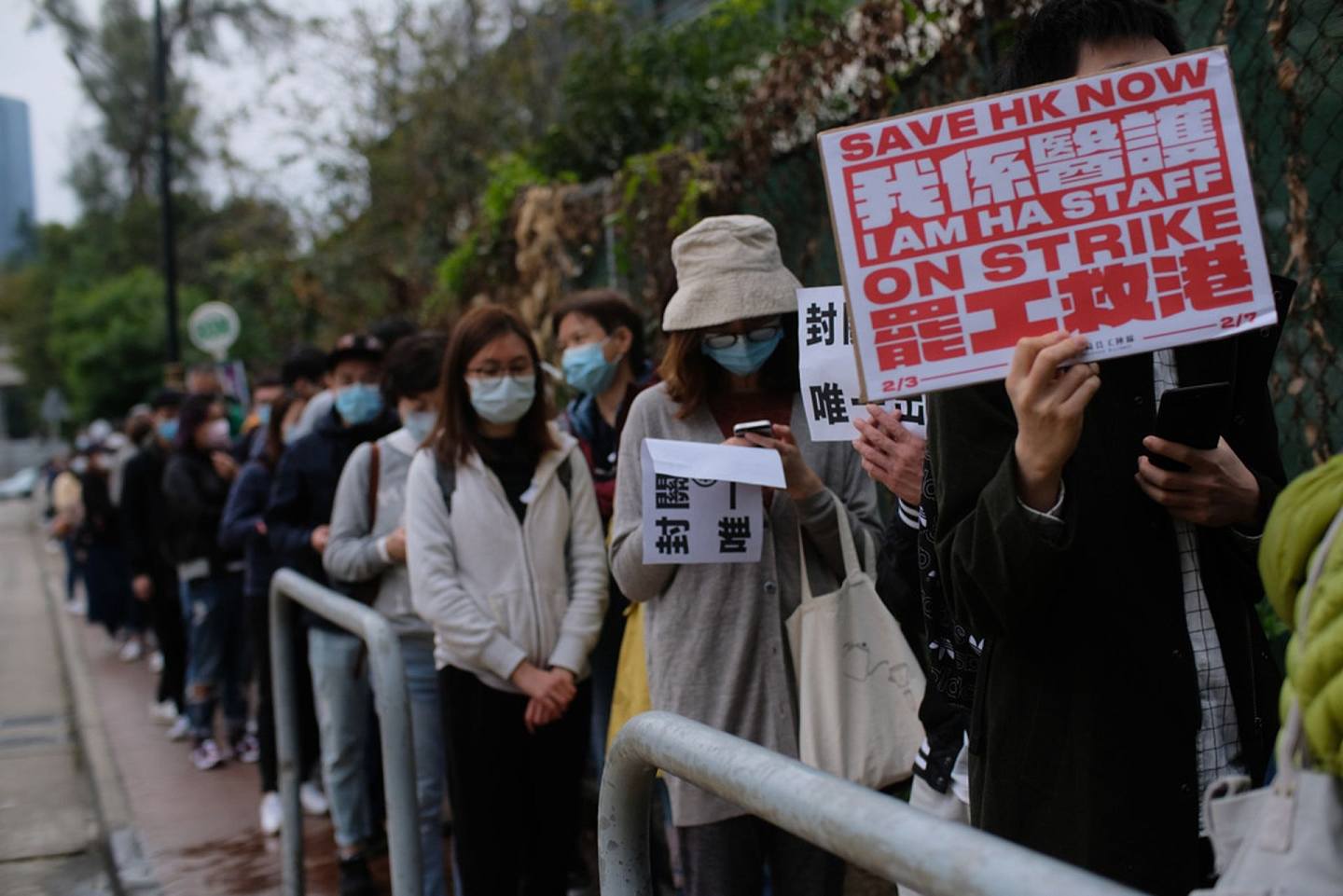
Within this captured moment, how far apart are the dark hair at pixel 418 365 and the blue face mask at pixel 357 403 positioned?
61 cm

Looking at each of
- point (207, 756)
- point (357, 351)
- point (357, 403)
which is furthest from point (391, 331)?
point (207, 756)

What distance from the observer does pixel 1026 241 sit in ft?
6.17

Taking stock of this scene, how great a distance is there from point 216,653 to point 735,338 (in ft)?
17.2

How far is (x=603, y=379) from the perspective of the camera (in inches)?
179

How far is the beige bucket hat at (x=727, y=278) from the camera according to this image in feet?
10.2

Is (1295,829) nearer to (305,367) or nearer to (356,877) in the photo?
(356,877)

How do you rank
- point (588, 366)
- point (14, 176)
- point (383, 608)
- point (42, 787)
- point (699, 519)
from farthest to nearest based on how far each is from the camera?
point (14, 176), point (42, 787), point (383, 608), point (588, 366), point (699, 519)

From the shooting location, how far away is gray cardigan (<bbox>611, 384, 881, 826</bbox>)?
3156 millimetres

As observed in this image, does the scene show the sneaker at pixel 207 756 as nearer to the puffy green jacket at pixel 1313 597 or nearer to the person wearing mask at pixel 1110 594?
the person wearing mask at pixel 1110 594

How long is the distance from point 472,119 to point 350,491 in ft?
20.5

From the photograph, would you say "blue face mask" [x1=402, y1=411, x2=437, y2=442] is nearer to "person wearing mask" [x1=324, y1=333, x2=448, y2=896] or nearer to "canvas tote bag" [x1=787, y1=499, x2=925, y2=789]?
"person wearing mask" [x1=324, y1=333, x2=448, y2=896]

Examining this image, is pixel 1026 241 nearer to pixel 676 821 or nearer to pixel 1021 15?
pixel 676 821

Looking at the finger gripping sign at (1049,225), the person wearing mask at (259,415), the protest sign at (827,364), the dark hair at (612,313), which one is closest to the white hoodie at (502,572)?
the dark hair at (612,313)

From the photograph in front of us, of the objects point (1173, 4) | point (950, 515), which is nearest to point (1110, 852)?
point (950, 515)
